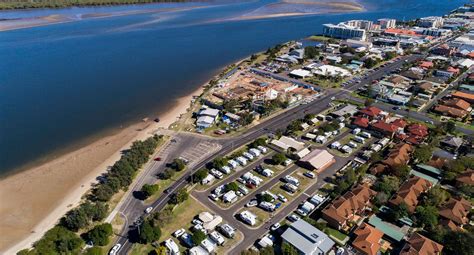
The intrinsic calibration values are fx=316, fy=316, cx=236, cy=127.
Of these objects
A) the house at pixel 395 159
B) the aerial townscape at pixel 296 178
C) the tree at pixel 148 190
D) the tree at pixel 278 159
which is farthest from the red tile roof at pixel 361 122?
the tree at pixel 148 190

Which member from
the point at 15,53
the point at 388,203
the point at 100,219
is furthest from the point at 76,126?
the point at 15,53

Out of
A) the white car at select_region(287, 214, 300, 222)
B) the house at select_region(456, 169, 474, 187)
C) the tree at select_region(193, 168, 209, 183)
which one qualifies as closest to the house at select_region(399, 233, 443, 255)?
the white car at select_region(287, 214, 300, 222)

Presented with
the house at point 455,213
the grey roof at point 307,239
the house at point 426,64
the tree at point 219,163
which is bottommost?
the house at point 455,213

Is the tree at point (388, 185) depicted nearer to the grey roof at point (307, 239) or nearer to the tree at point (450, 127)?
the grey roof at point (307, 239)

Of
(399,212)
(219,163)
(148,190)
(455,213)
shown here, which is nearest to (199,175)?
(219,163)

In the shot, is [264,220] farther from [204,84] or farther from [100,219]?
[204,84]
